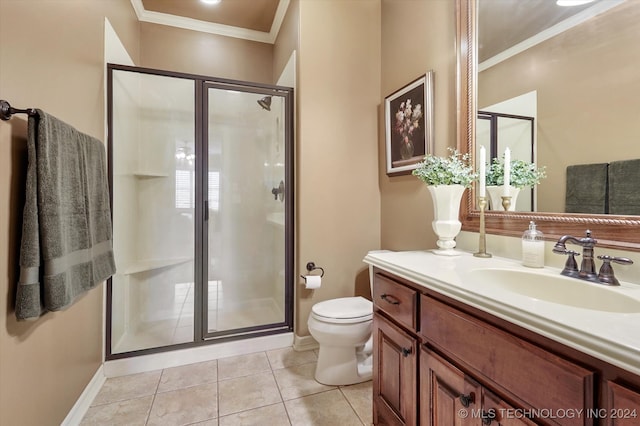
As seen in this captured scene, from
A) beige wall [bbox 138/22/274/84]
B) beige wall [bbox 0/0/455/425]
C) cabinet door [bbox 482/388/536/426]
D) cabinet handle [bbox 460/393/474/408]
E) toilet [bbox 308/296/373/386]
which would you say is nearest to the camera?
cabinet door [bbox 482/388/536/426]

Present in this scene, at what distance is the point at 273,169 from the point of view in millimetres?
2451

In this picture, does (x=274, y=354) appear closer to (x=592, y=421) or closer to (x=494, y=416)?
(x=494, y=416)

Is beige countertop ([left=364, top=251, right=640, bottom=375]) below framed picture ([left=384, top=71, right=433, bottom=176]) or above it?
below

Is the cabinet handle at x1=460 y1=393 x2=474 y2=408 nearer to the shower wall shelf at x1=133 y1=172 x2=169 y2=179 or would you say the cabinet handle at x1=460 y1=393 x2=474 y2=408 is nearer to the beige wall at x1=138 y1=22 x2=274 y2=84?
the shower wall shelf at x1=133 y1=172 x2=169 y2=179

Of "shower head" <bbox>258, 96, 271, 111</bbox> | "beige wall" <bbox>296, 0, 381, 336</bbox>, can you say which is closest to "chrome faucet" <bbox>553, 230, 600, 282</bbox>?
"beige wall" <bbox>296, 0, 381, 336</bbox>

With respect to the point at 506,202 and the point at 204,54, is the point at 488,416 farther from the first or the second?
the point at 204,54

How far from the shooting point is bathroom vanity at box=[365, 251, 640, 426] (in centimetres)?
56

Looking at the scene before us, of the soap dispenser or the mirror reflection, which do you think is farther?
the soap dispenser

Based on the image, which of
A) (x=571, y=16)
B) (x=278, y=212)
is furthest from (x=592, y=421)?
(x=278, y=212)

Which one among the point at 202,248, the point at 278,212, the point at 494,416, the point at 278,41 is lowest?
the point at 494,416

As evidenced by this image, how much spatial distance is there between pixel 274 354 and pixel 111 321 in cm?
114

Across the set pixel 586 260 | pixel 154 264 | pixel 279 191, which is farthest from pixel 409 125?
pixel 154 264

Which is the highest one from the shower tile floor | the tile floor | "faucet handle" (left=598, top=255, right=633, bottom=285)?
"faucet handle" (left=598, top=255, right=633, bottom=285)

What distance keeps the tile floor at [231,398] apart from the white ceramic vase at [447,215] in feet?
3.28
